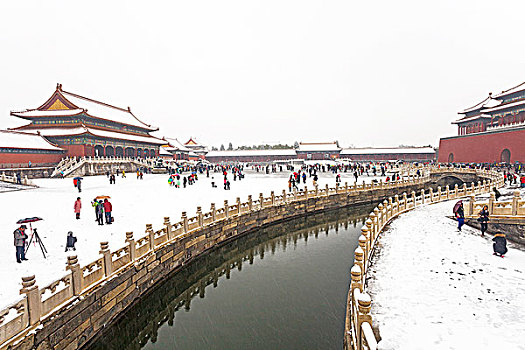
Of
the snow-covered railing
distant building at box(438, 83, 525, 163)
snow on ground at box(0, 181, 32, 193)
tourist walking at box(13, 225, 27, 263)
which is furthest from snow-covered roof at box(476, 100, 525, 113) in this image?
snow on ground at box(0, 181, 32, 193)

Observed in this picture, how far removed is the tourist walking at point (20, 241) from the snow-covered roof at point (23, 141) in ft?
88.8

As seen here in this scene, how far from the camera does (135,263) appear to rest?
26.8ft

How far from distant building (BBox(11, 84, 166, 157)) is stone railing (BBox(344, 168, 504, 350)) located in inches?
1349

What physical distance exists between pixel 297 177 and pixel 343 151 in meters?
44.1

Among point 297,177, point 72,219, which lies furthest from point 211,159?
point 72,219

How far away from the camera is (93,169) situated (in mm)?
31203

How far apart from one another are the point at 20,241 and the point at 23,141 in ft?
98.1

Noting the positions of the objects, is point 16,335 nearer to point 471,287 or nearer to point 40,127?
point 471,287

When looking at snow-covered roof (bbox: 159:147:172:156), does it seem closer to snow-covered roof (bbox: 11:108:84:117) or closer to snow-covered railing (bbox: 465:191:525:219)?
snow-covered roof (bbox: 11:108:84:117)

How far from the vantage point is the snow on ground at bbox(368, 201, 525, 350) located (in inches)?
199

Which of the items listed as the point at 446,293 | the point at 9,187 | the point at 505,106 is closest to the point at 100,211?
the point at 446,293

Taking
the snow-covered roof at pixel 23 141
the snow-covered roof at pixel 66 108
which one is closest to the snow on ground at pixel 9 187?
the snow-covered roof at pixel 23 141

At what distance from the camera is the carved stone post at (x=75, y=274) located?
5.96 m

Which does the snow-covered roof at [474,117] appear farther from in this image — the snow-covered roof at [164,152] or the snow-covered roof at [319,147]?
the snow-covered roof at [164,152]
